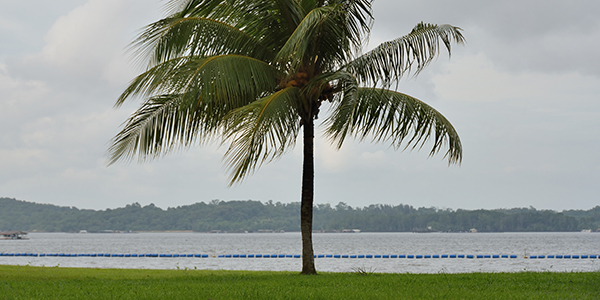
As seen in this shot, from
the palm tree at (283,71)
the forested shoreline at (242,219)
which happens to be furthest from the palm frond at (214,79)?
the forested shoreline at (242,219)

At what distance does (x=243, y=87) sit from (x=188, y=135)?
2.39 m

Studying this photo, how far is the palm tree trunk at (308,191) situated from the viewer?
1398cm

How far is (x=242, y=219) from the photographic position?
162 m

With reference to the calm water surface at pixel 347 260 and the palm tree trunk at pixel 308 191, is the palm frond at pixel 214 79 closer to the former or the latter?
the palm tree trunk at pixel 308 191

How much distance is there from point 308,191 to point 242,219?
150437 mm

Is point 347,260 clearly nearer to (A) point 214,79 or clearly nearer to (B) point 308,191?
(B) point 308,191

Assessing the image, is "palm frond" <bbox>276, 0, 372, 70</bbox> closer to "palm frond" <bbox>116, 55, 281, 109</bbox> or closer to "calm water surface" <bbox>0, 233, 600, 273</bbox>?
"palm frond" <bbox>116, 55, 281, 109</bbox>

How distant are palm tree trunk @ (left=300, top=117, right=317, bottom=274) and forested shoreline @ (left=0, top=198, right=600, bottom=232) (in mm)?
145545

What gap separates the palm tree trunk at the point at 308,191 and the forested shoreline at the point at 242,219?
145545mm

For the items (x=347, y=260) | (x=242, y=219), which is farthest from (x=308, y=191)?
(x=242, y=219)

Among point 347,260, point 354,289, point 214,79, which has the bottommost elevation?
point 347,260

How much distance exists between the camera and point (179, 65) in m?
13.6

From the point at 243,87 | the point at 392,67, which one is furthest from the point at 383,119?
the point at 243,87

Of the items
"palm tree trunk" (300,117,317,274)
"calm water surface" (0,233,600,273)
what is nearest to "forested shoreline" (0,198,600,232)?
"calm water surface" (0,233,600,273)
